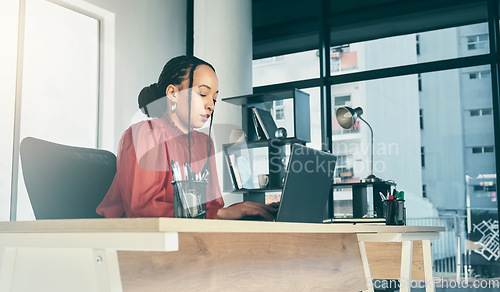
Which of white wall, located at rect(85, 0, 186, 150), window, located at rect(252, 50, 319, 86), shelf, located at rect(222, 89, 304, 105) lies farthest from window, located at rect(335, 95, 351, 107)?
white wall, located at rect(85, 0, 186, 150)

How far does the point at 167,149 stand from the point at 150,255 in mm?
654

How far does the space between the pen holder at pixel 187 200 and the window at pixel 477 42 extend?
3.87m

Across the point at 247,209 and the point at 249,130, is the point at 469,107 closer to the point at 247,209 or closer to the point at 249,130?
the point at 249,130

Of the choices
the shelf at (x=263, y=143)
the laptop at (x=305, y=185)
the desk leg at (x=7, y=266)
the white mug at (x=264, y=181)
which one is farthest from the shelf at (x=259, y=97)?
the desk leg at (x=7, y=266)

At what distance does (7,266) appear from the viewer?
1091mm

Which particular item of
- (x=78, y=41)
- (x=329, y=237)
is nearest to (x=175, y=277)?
(x=329, y=237)

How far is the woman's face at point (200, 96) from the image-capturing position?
5.50ft

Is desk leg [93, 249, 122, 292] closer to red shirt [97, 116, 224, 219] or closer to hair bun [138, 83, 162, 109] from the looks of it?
red shirt [97, 116, 224, 219]

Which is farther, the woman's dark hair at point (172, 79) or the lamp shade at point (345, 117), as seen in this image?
the lamp shade at point (345, 117)

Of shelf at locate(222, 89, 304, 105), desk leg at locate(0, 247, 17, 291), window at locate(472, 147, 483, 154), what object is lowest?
desk leg at locate(0, 247, 17, 291)

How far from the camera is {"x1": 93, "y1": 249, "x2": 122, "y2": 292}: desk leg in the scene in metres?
0.94

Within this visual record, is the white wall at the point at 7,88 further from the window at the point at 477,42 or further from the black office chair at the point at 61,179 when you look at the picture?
the window at the point at 477,42

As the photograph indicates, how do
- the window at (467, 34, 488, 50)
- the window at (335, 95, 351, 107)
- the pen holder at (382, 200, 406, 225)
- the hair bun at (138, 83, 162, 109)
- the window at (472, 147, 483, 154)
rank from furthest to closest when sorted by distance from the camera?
the window at (335, 95, 351, 107), the window at (467, 34, 488, 50), the window at (472, 147, 483, 154), the pen holder at (382, 200, 406, 225), the hair bun at (138, 83, 162, 109)

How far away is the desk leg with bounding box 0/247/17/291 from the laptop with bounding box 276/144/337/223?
26.2 inches
